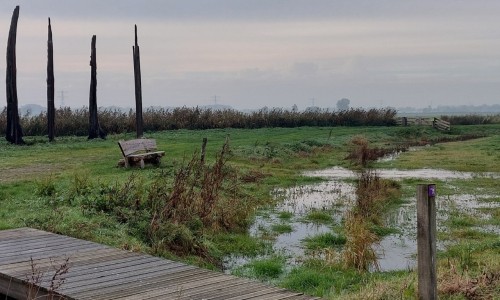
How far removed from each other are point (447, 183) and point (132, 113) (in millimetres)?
21784

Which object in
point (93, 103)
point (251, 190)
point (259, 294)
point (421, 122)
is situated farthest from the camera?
point (421, 122)

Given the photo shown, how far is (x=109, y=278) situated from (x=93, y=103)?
2610cm

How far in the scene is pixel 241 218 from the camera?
12.8 meters

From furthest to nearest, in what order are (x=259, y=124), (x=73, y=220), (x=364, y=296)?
(x=259, y=124)
(x=73, y=220)
(x=364, y=296)

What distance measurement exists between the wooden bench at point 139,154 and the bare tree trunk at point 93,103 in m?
12.7

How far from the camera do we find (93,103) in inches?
1249

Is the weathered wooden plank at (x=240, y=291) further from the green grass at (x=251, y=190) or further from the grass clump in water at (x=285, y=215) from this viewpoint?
the grass clump in water at (x=285, y=215)

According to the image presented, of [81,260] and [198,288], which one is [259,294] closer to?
[198,288]

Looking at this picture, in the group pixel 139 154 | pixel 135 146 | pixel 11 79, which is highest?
pixel 11 79

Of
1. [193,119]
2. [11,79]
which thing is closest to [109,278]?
[11,79]

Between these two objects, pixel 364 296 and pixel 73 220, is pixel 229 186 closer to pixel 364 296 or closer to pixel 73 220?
pixel 73 220

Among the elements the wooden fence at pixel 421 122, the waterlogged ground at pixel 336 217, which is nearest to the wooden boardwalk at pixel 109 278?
the waterlogged ground at pixel 336 217

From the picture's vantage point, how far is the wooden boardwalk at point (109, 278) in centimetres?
596

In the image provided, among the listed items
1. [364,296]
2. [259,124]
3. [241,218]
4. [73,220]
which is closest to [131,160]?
[241,218]
